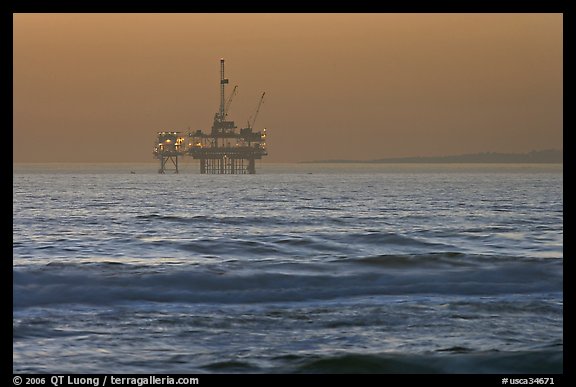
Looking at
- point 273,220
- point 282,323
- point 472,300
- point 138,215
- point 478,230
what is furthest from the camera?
point 138,215

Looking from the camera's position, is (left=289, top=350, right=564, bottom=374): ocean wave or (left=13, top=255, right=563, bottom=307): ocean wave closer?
(left=289, top=350, right=564, bottom=374): ocean wave

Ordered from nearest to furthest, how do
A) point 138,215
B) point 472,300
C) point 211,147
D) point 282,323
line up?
point 282,323 < point 472,300 < point 138,215 < point 211,147

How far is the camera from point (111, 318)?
13.1m

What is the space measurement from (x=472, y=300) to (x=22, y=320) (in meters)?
7.93

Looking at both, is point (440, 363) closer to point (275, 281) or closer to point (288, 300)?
point (288, 300)

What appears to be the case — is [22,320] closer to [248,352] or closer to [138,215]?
[248,352]

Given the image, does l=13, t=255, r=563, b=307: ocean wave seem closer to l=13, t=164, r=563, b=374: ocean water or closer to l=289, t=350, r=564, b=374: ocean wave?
l=13, t=164, r=563, b=374: ocean water

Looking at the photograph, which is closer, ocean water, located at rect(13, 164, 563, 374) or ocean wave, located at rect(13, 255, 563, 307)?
ocean water, located at rect(13, 164, 563, 374)

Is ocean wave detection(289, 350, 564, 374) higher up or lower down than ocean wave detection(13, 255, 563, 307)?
higher up

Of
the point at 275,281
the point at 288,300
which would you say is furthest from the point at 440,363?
the point at 275,281

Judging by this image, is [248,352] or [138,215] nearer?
[248,352]

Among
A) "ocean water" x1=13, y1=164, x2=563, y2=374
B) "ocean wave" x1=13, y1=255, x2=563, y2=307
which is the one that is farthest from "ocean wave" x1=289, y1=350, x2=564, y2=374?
"ocean wave" x1=13, y1=255, x2=563, y2=307

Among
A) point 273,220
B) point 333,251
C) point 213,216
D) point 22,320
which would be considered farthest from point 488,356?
point 213,216

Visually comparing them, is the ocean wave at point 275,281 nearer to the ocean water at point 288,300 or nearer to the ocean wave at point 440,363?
the ocean water at point 288,300
